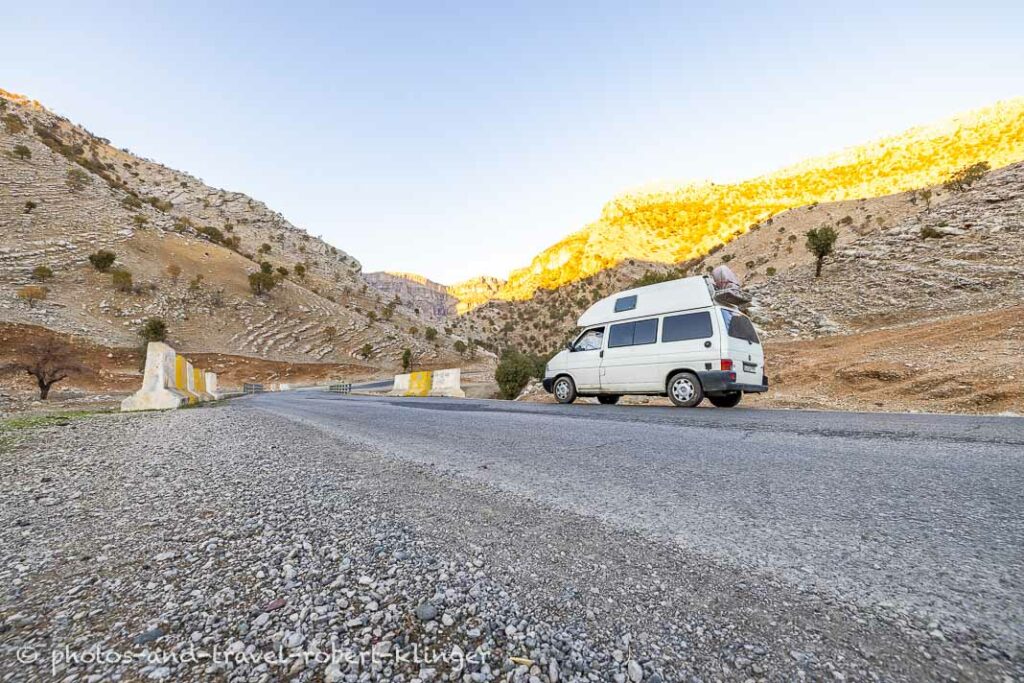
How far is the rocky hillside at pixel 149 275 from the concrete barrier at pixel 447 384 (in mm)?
23967

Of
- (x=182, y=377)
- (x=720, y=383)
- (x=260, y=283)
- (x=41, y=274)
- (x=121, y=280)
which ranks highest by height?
(x=260, y=283)

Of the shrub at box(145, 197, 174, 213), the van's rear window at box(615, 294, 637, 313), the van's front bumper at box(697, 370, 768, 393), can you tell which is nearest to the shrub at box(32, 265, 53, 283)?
the shrub at box(145, 197, 174, 213)

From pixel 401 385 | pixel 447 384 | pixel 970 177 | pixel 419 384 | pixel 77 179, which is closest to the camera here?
pixel 447 384

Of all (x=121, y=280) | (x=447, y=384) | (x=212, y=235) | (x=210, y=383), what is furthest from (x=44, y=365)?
(x=212, y=235)

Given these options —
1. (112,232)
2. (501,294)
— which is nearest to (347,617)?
(112,232)

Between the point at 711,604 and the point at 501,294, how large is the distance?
92.7 metres

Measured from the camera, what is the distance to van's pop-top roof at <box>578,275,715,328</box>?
9.67 m

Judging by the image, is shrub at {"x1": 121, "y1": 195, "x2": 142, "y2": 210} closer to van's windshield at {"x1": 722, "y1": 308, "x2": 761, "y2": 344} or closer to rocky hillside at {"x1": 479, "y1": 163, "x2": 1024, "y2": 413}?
van's windshield at {"x1": 722, "y1": 308, "x2": 761, "y2": 344}

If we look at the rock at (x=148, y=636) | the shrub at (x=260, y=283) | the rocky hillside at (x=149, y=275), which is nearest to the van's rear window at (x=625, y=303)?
the rock at (x=148, y=636)

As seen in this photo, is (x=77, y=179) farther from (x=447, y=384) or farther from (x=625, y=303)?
(x=625, y=303)

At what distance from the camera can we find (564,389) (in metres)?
11.9

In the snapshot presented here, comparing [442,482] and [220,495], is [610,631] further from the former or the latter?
[220,495]

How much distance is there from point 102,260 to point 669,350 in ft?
149

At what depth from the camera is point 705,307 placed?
9406mm
